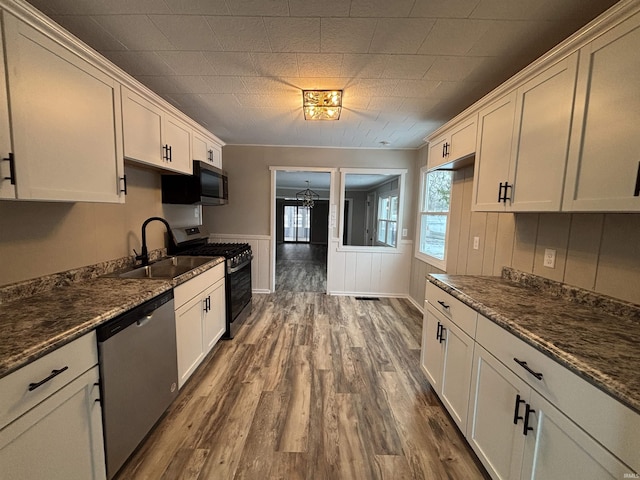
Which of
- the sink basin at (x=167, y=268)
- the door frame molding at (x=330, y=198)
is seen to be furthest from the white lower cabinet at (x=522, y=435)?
the door frame molding at (x=330, y=198)

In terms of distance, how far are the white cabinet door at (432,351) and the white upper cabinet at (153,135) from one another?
2.56m

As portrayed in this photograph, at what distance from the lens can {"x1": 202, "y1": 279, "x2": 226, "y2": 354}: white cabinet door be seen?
7.92 feet

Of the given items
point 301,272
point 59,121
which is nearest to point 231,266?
point 59,121

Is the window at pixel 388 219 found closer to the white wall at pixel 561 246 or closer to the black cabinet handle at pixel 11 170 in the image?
the white wall at pixel 561 246

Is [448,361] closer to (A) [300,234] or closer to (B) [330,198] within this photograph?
(B) [330,198]

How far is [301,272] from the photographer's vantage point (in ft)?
20.9

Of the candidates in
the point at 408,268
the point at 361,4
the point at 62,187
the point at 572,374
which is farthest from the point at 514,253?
the point at 62,187

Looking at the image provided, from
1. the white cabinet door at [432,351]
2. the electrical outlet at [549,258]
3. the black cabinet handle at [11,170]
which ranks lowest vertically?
the white cabinet door at [432,351]

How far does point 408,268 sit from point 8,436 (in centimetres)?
435

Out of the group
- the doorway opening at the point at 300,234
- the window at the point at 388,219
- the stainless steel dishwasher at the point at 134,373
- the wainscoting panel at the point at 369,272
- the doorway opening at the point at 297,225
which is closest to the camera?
the stainless steel dishwasher at the point at 134,373

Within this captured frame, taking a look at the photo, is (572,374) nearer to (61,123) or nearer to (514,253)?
(514,253)

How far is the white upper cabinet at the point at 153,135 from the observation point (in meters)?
1.87

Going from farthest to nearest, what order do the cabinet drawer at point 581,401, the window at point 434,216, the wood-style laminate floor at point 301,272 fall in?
the wood-style laminate floor at point 301,272 < the window at point 434,216 < the cabinet drawer at point 581,401

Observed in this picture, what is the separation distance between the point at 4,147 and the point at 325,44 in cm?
171
